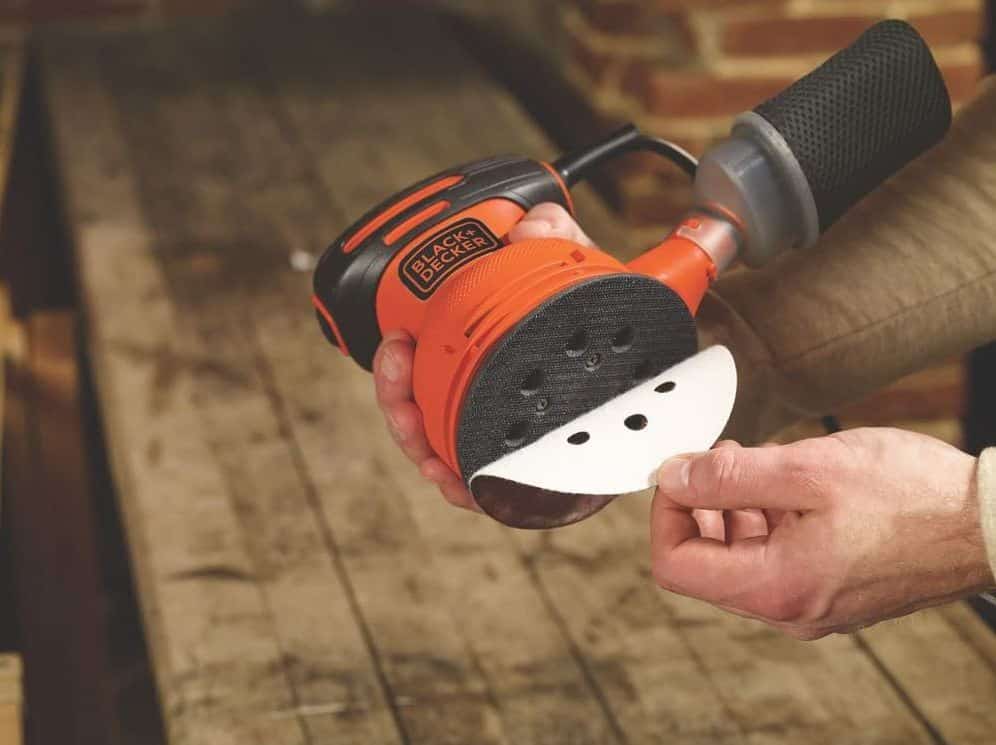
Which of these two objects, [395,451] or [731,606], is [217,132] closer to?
[395,451]

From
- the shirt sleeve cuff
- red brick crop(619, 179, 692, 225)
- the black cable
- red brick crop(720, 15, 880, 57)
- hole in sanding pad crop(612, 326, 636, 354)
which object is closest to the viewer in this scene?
the shirt sleeve cuff

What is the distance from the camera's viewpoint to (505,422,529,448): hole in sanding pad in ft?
2.70

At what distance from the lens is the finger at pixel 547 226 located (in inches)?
36.1

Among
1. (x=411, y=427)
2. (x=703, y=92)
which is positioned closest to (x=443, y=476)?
(x=411, y=427)

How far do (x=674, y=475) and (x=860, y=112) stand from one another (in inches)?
11.7

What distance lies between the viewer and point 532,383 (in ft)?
2.69

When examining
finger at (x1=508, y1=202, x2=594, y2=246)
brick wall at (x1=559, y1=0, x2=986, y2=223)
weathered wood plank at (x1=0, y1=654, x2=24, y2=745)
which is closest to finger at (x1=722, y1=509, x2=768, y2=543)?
finger at (x1=508, y1=202, x2=594, y2=246)

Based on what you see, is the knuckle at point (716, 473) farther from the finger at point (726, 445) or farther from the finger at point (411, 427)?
the finger at point (411, 427)

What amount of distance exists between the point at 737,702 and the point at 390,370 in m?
0.42

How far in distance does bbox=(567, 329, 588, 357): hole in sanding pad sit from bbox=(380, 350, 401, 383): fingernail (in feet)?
0.46

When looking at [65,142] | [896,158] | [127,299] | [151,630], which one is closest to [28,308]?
[65,142]

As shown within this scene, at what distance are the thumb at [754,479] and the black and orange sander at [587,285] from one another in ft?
0.12

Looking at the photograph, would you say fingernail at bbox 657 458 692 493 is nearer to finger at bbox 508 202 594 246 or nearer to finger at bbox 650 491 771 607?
finger at bbox 650 491 771 607

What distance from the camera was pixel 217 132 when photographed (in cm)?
214
